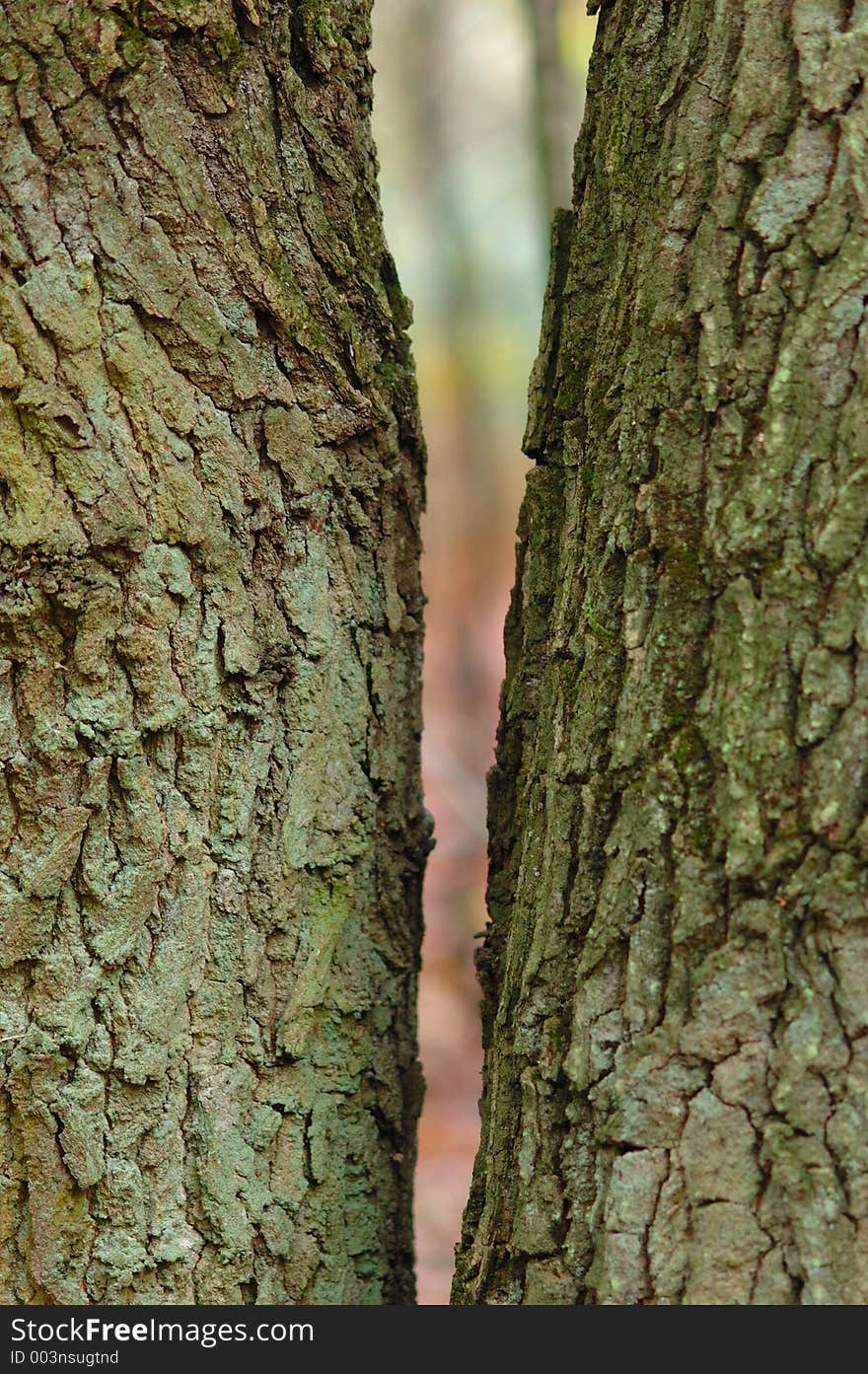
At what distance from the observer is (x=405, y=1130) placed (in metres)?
1.71

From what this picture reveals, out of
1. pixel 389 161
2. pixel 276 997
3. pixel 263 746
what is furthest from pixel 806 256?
pixel 389 161

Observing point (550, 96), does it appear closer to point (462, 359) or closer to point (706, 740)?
point (706, 740)

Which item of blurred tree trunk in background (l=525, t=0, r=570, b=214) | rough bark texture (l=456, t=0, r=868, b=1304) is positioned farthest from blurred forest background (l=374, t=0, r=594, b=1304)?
rough bark texture (l=456, t=0, r=868, b=1304)

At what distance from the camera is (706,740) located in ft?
4.15

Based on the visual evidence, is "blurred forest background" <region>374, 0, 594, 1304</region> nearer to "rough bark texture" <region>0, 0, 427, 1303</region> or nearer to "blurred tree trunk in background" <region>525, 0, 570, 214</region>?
"blurred tree trunk in background" <region>525, 0, 570, 214</region>

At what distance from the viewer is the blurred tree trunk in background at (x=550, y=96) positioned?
3.77 m

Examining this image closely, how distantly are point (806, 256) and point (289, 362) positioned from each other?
2.20 feet

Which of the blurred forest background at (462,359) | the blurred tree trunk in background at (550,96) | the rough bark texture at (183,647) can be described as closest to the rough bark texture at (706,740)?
the rough bark texture at (183,647)

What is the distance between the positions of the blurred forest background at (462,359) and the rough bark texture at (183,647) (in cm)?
353

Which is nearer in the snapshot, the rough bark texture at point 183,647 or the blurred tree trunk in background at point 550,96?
the rough bark texture at point 183,647

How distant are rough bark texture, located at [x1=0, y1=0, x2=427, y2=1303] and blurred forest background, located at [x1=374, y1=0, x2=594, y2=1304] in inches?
139

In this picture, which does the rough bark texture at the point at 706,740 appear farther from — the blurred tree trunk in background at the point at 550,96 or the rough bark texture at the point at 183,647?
the blurred tree trunk in background at the point at 550,96
